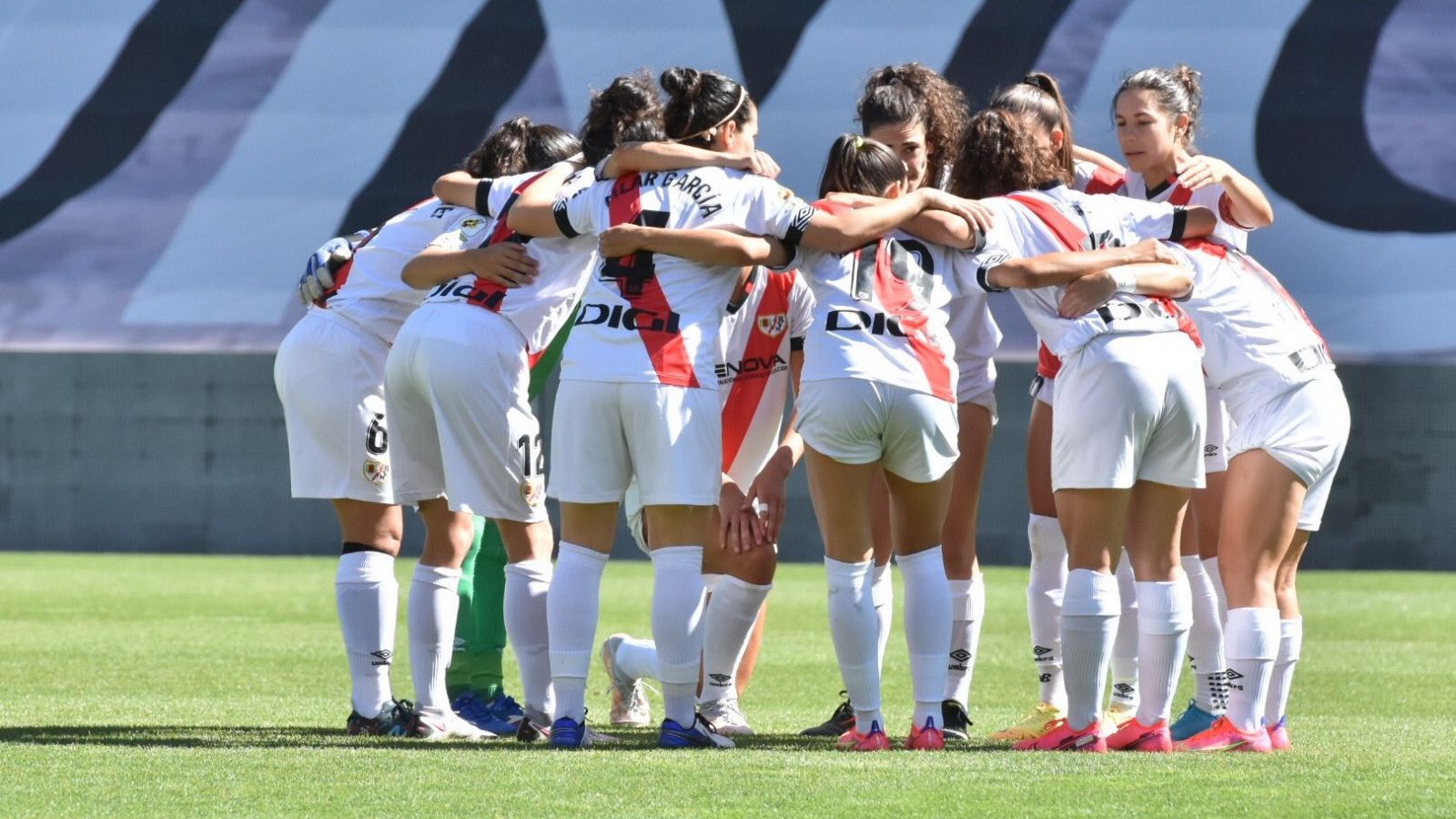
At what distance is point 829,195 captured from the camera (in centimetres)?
452

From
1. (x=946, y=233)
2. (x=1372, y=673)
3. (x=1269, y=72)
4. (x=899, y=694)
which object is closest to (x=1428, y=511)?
(x=1269, y=72)

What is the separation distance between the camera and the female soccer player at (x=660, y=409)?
4.38 metres

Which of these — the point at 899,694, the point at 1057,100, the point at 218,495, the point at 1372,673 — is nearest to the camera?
the point at 1057,100

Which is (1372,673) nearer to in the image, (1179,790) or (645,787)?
(1179,790)

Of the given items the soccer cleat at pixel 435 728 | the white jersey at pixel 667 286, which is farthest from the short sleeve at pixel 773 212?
the soccer cleat at pixel 435 728

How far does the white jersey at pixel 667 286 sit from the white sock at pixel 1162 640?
1225 millimetres

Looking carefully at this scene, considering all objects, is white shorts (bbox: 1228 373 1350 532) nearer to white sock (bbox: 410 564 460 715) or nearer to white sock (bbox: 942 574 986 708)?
white sock (bbox: 942 574 986 708)

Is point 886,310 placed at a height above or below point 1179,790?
above

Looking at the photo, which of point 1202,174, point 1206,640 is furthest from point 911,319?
point 1206,640

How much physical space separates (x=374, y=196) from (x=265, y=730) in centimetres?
1015

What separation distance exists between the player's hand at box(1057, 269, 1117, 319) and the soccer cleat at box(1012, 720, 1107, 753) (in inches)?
40.5

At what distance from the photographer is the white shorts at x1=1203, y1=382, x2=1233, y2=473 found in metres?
5.25

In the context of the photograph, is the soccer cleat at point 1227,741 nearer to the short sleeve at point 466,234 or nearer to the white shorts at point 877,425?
the white shorts at point 877,425

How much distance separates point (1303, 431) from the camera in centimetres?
464
